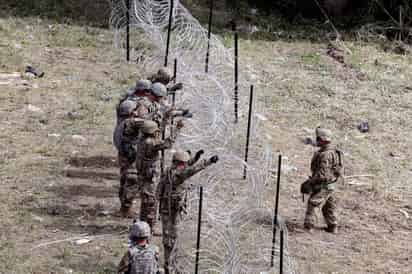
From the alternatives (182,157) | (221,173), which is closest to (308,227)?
(221,173)

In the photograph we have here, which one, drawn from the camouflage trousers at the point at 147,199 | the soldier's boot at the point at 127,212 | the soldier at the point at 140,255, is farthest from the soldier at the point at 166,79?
the soldier at the point at 140,255

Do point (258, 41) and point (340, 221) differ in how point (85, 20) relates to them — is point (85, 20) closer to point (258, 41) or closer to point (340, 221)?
point (258, 41)

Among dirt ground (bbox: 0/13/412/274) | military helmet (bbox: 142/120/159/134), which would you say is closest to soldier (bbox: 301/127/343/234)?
dirt ground (bbox: 0/13/412/274)

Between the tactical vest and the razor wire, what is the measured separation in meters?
0.84

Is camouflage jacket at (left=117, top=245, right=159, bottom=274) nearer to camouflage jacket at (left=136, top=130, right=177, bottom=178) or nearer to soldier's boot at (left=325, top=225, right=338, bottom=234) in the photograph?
camouflage jacket at (left=136, top=130, right=177, bottom=178)

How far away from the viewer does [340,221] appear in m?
9.76

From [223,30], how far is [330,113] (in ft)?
11.1

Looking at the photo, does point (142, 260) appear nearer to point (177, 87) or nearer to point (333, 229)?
point (333, 229)

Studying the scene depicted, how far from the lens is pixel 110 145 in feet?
36.8

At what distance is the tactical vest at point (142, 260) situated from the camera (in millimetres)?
7316

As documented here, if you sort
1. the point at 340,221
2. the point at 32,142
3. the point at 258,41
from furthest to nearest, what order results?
the point at 258,41 → the point at 32,142 → the point at 340,221

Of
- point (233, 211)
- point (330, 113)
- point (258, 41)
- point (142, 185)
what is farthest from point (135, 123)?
point (258, 41)

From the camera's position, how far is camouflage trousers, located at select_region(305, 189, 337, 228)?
936cm

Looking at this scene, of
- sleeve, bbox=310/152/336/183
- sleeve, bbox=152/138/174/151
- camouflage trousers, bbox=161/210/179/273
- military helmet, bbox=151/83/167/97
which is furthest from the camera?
military helmet, bbox=151/83/167/97
